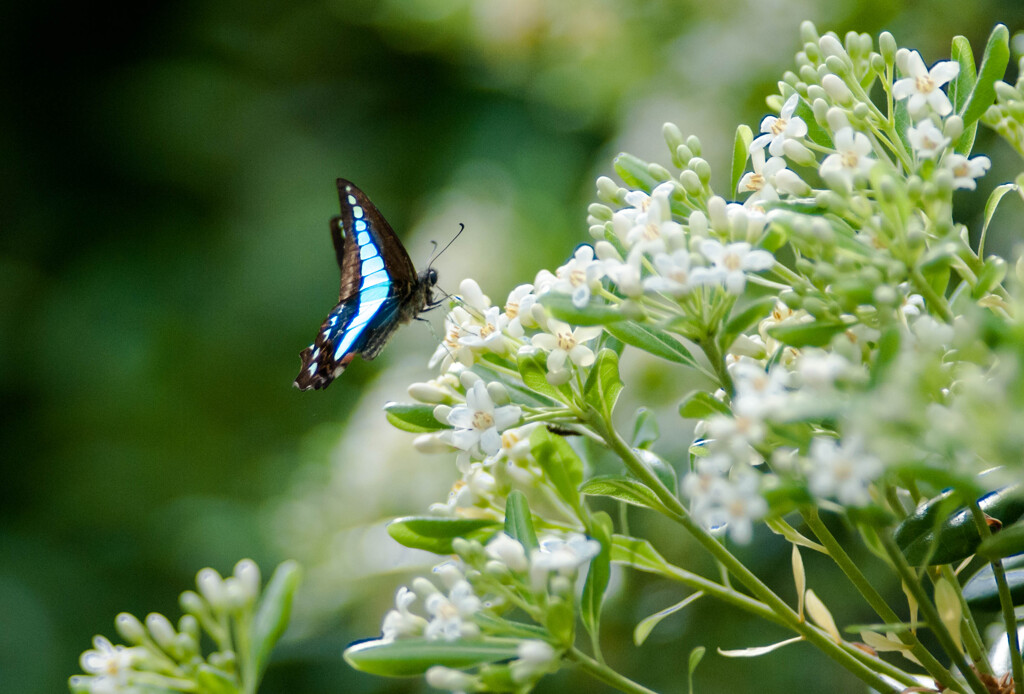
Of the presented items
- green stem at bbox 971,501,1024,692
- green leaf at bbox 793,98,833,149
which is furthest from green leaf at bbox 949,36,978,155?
green stem at bbox 971,501,1024,692

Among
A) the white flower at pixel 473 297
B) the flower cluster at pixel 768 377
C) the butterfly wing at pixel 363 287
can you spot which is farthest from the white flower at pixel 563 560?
the butterfly wing at pixel 363 287

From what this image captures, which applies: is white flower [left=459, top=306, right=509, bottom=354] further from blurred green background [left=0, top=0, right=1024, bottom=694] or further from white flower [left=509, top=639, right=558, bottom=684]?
blurred green background [left=0, top=0, right=1024, bottom=694]

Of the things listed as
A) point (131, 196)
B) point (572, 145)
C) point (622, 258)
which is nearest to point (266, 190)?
point (131, 196)

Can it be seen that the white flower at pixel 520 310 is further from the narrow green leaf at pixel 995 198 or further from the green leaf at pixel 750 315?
the narrow green leaf at pixel 995 198

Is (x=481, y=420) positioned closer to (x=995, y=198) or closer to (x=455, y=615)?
(x=455, y=615)

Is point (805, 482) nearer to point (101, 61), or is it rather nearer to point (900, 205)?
point (900, 205)
